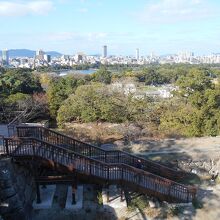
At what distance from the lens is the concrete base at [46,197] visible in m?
10.1

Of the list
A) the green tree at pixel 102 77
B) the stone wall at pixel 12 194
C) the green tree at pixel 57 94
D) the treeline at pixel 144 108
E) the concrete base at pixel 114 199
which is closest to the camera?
the stone wall at pixel 12 194

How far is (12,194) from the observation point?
8844mm

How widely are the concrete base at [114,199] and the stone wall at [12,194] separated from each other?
8.94 ft

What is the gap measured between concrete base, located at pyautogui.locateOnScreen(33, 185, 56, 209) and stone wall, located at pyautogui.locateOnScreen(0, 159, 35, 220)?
47 cm

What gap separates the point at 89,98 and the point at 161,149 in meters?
11.7

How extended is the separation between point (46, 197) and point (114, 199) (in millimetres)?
2495

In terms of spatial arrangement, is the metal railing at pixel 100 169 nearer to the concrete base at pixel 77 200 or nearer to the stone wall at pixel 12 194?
the stone wall at pixel 12 194

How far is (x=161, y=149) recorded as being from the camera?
A: 50.6 ft

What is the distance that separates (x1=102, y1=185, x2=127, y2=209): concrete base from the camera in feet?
33.8

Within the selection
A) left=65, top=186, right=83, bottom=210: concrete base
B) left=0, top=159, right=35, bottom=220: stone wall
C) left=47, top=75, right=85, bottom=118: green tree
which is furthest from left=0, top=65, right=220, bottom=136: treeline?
left=0, top=159, right=35, bottom=220: stone wall

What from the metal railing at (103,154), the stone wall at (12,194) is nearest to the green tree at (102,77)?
the metal railing at (103,154)

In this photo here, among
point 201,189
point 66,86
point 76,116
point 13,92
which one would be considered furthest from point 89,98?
point 201,189

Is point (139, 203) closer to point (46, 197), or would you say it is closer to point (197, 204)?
point (197, 204)

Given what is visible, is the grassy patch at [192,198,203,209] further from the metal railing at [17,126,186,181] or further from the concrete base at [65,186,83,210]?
the concrete base at [65,186,83,210]
